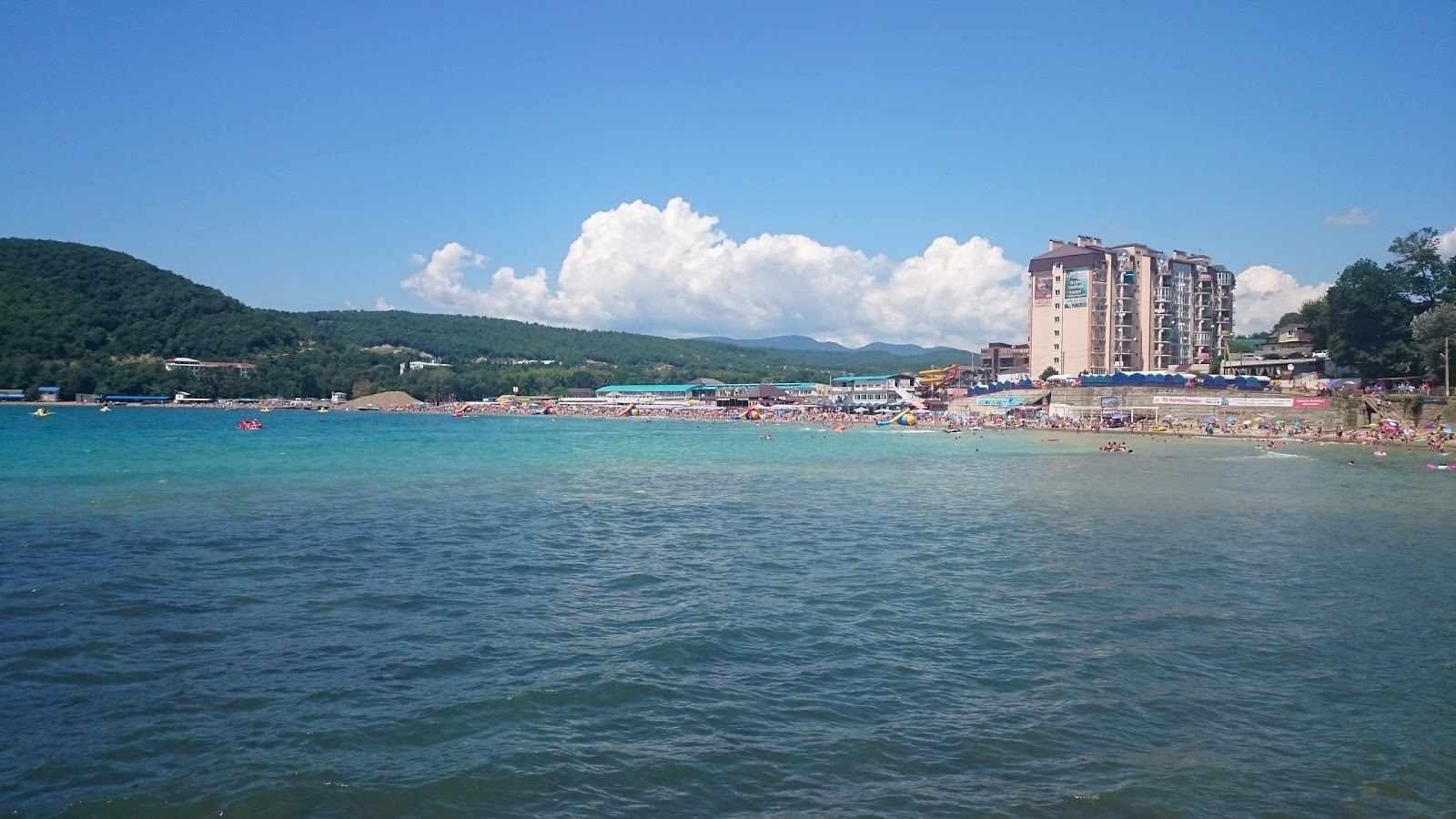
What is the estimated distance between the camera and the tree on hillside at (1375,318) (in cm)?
5438

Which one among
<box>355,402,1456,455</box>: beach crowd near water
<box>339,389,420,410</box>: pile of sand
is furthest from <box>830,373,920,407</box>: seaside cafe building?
<box>339,389,420,410</box>: pile of sand

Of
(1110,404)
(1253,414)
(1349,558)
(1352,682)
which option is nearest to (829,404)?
(1110,404)

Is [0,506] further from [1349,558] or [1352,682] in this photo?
[1349,558]

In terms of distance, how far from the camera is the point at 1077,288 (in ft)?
270

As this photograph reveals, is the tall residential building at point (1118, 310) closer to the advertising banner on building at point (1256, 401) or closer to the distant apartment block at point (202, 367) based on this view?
the advertising banner on building at point (1256, 401)

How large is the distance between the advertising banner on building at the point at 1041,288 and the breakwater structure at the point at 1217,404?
12.0 meters

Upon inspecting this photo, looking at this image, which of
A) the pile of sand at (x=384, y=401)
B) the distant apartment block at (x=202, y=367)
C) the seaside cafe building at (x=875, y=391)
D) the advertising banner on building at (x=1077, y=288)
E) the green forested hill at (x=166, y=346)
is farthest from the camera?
the pile of sand at (x=384, y=401)

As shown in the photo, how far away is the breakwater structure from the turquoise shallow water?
38.5 meters

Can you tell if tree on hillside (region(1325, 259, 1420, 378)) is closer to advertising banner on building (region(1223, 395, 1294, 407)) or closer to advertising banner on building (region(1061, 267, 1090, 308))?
advertising banner on building (region(1223, 395, 1294, 407))

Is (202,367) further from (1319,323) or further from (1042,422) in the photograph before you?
(1319,323)

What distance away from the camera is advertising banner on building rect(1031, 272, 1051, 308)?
3327 inches

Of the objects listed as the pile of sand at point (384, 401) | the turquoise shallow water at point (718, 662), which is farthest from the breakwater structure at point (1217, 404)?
the pile of sand at point (384, 401)

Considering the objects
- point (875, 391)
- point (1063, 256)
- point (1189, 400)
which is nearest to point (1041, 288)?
point (1063, 256)

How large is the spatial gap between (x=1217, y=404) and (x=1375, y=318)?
1038 cm
